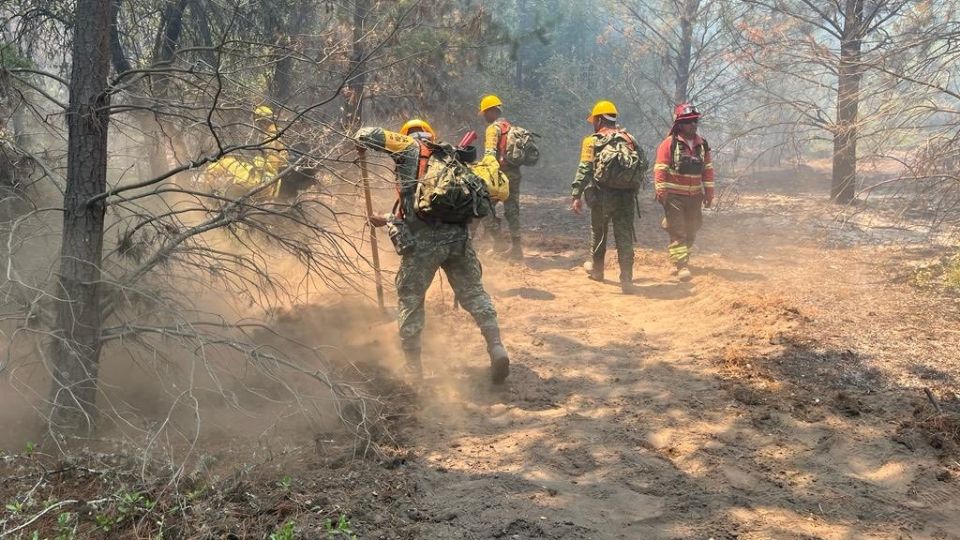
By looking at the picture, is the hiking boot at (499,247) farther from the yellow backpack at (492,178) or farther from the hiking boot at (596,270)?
the yellow backpack at (492,178)

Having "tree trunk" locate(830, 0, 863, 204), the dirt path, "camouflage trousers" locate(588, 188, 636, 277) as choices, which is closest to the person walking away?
"camouflage trousers" locate(588, 188, 636, 277)

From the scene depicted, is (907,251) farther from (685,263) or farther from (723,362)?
(723,362)

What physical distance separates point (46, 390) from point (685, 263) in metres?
6.65

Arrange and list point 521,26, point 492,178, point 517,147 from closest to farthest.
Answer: point 492,178
point 517,147
point 521,26

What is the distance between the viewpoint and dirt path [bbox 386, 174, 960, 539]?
3.22 meters

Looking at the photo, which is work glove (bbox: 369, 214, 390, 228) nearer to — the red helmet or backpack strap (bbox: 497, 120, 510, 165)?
backpack strap (bbox: 497, 120, 510, 165)

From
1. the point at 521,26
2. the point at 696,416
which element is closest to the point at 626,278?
the point at 696,416

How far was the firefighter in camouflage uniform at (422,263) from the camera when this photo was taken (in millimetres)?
4812

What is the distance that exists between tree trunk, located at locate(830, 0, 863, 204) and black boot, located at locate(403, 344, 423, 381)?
215 inches

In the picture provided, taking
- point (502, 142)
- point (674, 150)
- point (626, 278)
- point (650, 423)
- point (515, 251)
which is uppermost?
point (502, 142)

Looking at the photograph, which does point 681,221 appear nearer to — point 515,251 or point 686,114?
point 686,114

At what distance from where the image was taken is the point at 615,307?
701 centimetres

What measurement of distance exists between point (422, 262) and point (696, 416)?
88.2 inches

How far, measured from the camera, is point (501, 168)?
863 cm
